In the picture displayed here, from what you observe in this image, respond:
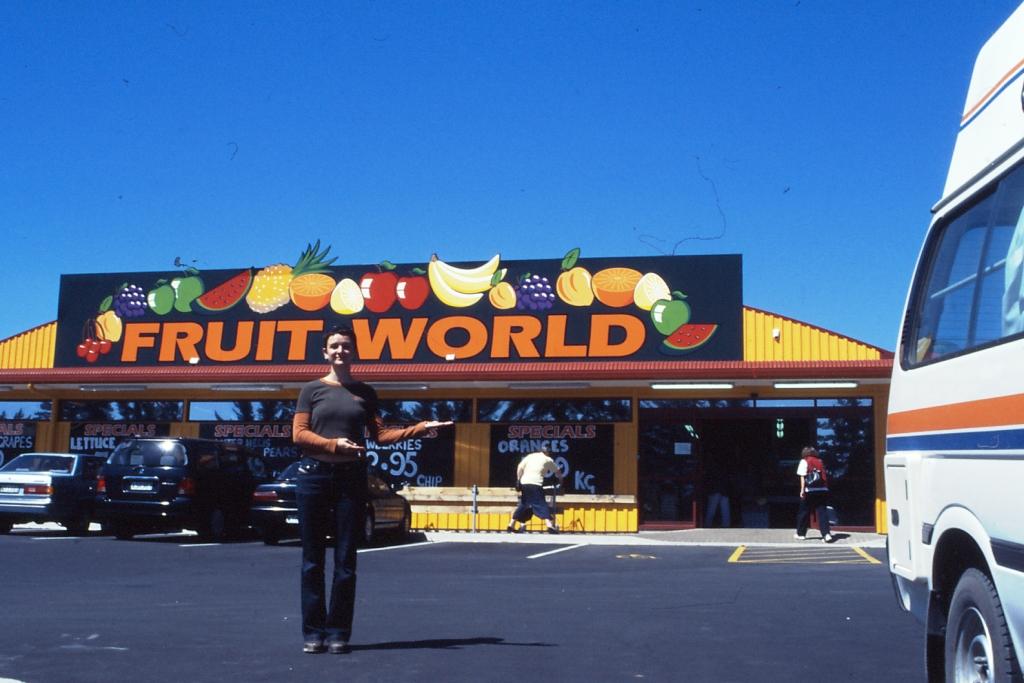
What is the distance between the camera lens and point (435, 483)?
21.0 metres

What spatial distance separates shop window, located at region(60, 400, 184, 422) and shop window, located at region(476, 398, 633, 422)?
262 inches

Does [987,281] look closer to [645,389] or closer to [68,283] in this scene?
[645,389]

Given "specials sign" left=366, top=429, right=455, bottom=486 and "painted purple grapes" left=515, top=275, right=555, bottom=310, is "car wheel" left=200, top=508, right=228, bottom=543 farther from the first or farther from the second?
"painted purple grapes" left=515, top=275, right=555, bottom=310

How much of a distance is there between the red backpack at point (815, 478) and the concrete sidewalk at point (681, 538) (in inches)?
34.0

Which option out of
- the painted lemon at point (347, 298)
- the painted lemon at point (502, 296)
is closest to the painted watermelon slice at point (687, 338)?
the painted lemon at point (502, 296)

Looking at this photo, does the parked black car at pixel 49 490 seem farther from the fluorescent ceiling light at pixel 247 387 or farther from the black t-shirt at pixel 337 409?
the black t-shirt at pixel 337 409

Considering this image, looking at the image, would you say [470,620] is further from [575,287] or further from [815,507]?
[575,287]

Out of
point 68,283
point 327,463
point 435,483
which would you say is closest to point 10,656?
point 327,463

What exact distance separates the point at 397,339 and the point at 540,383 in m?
3.37

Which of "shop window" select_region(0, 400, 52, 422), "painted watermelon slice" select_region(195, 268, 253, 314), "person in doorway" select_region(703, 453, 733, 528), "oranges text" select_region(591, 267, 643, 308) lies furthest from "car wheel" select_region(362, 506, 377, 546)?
"shop window" select_region(0, 400, 52, 422)

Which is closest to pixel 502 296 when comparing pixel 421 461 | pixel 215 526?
pixel 421 461

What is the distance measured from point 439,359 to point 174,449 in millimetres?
5933

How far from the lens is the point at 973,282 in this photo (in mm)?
4434

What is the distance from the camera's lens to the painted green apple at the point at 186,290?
76.8ft
